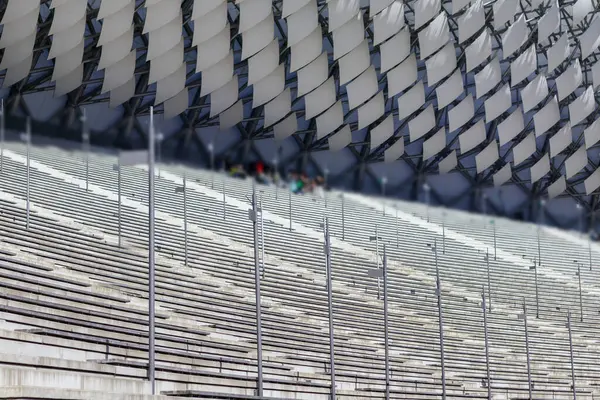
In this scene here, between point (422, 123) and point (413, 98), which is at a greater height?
point (413, 98)

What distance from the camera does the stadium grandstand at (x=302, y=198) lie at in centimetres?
2077

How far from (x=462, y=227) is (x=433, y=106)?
474 cm

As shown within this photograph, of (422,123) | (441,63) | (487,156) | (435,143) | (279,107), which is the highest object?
(441,63)

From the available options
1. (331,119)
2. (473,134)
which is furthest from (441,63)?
(473,134)

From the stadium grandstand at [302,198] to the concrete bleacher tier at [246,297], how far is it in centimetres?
9

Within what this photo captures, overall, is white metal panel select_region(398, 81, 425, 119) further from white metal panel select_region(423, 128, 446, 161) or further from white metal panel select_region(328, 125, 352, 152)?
white metal panel select_region(423, 128, 446, 161)

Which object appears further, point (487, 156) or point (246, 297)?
point (487, 156)

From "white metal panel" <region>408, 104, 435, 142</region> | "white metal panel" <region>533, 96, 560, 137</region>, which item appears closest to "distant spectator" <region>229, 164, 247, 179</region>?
"white metal panel" <region>408, 104, 435, 142</region>

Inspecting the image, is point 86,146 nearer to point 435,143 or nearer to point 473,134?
point 435,143

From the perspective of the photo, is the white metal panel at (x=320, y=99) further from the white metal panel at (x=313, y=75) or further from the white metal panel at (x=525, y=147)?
the white metal panel at (x=525, y=147)

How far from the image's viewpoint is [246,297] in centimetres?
2703

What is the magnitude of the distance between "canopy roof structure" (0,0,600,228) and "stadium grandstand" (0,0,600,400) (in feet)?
0.30

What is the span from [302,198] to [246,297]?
1517 cm

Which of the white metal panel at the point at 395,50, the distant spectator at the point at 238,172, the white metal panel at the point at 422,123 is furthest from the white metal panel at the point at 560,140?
the distant spectator at the point at 238,172
